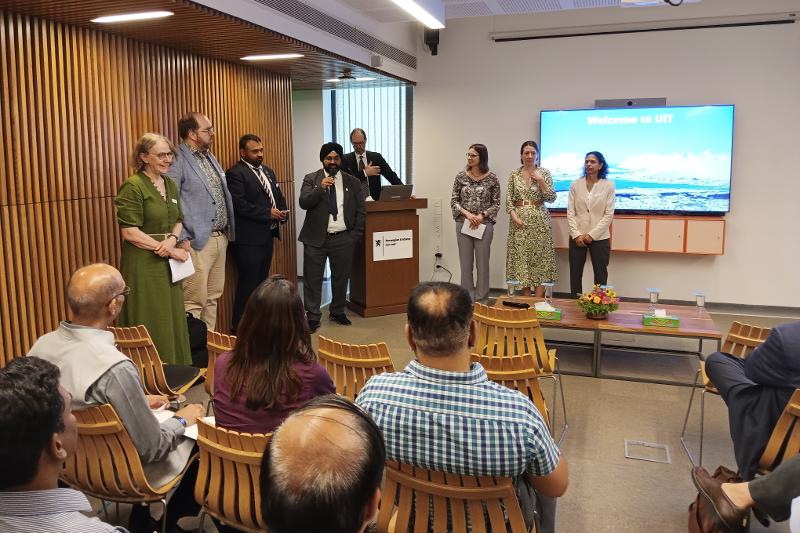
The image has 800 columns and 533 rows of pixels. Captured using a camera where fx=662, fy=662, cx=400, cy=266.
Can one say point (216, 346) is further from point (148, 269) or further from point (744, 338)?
point (744, 338)

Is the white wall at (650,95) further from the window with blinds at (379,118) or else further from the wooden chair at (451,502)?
the wooden chair at (451,502)

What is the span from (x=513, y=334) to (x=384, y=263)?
312cm

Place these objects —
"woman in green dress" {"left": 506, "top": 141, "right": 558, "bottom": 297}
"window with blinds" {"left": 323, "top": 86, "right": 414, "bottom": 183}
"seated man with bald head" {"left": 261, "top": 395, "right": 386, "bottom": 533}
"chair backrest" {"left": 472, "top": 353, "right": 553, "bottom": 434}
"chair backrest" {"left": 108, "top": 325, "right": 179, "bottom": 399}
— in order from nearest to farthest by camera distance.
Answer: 1. "seated man with bald head" {"left": 261, "top": 395, "right": 386, "bottom": 533}
2. "chair backrest" {"left": 472, "top": 353, "right": 553, "bottom": 434}
3. "chair backrest" {"left": 108, "top": 325, "right": 179, "bottom": 399}
4. "woman in green dress" {"left": 506, "top": 141, "right": 558, "bottom": 297}
5. "window with blinds" {"left": 323, "top": 86, "right": 414, "bottom": 183}

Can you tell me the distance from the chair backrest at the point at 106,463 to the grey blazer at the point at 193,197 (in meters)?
2.74

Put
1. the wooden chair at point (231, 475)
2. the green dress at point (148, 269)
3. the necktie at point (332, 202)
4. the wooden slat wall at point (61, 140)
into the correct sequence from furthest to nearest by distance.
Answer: the necktie at point (332, 202) < the green dress at point (148, 269) < the wooden slat wall at point (61, 140) < the wooden chair at point (231, 475)

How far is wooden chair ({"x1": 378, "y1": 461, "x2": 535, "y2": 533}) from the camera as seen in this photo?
1.77 metres

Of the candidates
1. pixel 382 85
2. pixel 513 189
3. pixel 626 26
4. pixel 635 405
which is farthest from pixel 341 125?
pixel 635 405

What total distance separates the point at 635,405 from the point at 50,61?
433 cm

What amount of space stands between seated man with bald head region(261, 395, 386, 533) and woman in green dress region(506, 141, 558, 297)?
19.8 ft

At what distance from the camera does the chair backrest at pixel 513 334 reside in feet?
13.0

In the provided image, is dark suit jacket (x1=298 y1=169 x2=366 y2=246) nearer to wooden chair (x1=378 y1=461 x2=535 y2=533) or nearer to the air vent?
the air vent

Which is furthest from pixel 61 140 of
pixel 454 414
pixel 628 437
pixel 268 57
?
pixel 628 437

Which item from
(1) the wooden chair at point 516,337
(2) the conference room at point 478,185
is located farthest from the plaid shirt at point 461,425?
(1) the wooden chair at point 516,337

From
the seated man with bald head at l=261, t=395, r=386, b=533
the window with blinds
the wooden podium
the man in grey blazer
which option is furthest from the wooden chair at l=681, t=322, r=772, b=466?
the window with blinds
